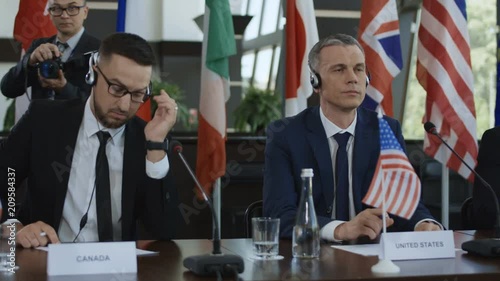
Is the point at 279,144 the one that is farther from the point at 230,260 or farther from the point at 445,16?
the point at 445,16

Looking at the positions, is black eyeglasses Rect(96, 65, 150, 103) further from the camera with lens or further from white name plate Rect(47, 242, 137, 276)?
the camera with lens

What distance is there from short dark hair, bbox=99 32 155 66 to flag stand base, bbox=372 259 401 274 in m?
1.03

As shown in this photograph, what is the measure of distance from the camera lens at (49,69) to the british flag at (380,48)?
1.58 m

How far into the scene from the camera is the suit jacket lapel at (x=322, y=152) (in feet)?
8.32

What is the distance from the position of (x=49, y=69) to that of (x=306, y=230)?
170 cm

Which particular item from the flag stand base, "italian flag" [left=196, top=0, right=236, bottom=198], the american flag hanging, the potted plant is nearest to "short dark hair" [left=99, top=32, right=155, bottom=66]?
the flag stand base

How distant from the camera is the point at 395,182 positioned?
195 cm

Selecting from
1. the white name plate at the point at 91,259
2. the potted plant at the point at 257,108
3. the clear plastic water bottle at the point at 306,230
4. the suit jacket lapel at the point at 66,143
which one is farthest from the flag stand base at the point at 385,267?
the potted plant at the point at 257,108

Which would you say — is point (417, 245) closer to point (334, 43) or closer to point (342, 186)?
point (342, 186)

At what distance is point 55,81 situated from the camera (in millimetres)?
3287

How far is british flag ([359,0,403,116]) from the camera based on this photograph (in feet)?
12.6

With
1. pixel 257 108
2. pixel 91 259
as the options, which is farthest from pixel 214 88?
pixel 257 108

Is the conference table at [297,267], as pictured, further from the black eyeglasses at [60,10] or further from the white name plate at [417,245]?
the black eyeglasses at [60,10]

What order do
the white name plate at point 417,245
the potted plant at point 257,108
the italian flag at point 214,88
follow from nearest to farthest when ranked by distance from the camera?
the white name plate at point 417,245
the italian flag at point 214,88
the potted plant at point 257,108
